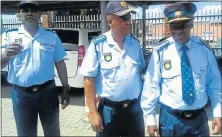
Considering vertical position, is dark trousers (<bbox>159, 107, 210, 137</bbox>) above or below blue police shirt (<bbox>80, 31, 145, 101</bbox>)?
below

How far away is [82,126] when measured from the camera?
4609 millimetres

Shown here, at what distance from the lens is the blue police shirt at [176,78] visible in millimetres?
2225

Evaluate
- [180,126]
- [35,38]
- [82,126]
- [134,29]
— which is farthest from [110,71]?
[134,29]

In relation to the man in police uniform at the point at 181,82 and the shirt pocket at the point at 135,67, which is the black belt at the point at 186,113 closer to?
the man in police uniform at the point at 181,82

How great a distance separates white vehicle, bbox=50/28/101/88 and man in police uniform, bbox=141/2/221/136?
3.84 m

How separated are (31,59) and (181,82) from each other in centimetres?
153

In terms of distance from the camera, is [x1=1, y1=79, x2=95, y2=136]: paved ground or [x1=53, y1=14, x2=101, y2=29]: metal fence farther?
[x1=53, y1=14, x2=101, y2=29]: metal fence

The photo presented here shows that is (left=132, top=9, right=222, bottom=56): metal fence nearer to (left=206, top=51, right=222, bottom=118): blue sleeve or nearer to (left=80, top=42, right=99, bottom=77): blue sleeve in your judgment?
(left=206, top=51, right=222, bottom=118): blue sleeve

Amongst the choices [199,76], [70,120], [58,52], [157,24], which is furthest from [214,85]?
[157,24]

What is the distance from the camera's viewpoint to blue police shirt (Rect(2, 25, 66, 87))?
2.91 m

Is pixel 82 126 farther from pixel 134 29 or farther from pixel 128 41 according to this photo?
pixel 134 29

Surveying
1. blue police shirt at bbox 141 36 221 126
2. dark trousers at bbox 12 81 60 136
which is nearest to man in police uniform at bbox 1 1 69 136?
dark trousers at bbox 12 81 60 136

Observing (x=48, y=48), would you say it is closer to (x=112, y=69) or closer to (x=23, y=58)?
(x=23, y=58)

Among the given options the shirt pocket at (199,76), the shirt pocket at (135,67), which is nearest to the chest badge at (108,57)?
the shirt pocket at (135,67)
